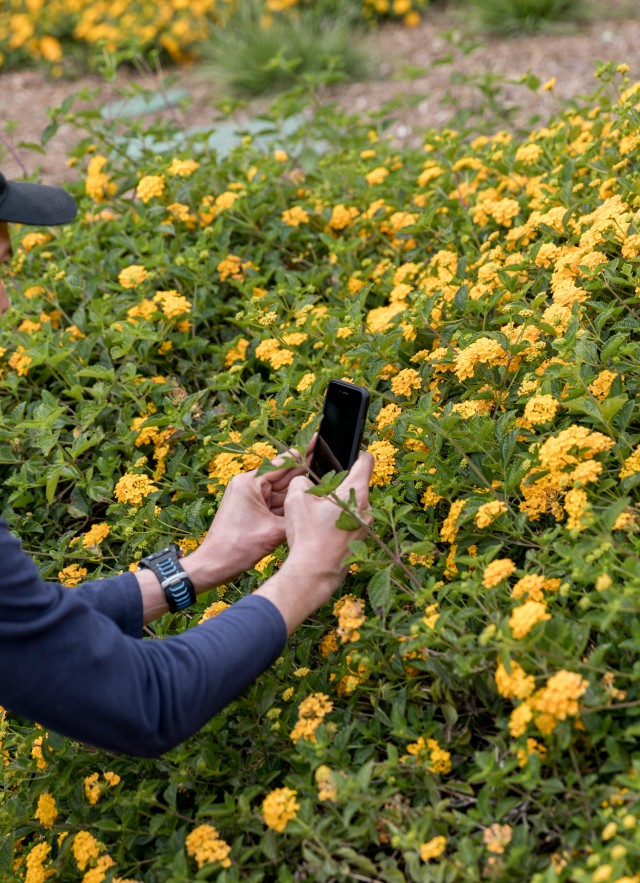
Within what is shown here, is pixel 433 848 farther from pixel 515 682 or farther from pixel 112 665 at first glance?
pixel 112 665

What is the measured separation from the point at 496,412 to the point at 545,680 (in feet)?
2.37

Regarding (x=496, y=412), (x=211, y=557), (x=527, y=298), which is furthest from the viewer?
(x=527, y=298)

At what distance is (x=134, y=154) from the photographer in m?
5.22

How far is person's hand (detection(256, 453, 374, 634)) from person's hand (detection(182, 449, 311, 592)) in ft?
0.51

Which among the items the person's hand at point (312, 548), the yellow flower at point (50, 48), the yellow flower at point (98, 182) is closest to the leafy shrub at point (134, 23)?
the yellow flower at point (50, 48)

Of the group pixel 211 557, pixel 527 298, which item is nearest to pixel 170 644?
pixel 211 557

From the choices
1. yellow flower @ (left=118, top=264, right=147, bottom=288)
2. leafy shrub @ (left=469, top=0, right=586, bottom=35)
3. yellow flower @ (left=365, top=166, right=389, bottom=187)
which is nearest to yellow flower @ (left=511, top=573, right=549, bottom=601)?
yellow flower @ (left=118, top=264, right=147, bottom=288)

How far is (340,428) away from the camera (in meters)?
2.04

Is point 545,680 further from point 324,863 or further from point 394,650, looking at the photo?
point 324,863

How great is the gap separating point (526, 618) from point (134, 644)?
2.08 ft

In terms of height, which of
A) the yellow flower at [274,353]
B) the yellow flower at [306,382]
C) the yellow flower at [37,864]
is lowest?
the yellow flower at [37,864]

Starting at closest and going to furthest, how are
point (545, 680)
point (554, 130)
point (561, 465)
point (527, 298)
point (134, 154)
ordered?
point (545, 680) → point (561, 465) → point (527, 298) → point (554, 130) → point (134, 154)

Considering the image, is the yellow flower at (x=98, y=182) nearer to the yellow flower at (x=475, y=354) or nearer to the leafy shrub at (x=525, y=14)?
the yellow flower at (x=475, y=354)

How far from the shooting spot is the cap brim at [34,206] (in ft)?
5.92
